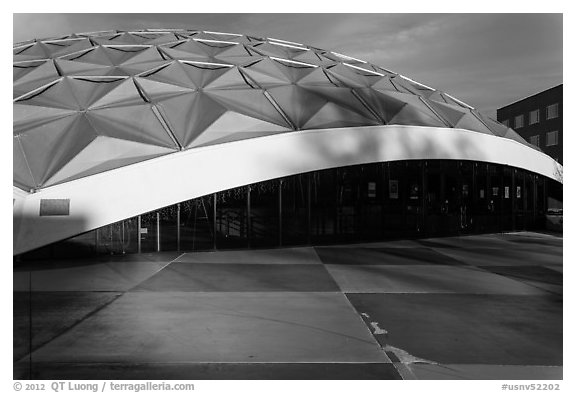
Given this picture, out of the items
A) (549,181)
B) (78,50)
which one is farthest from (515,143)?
(78,50)

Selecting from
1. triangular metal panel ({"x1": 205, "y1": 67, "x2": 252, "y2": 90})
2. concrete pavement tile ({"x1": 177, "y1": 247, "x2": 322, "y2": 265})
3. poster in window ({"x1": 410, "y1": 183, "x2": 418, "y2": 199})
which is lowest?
concrete pavement tile ({"x1": 177, "y1": 247, "x2": 322, "y2": 265})

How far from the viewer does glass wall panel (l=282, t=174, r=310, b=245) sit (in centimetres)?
1636

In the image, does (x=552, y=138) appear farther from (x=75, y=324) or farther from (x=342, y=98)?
(x=75, y=324)

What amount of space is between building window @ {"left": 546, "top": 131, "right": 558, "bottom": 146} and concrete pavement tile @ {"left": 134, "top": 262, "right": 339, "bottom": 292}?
51436 mm

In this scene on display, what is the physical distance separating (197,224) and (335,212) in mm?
5013

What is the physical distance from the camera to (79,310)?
802 cm

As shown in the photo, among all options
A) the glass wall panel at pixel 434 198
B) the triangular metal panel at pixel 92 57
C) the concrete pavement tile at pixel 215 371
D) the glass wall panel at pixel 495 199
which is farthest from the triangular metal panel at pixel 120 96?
the glass wall panel at pixel 495 199

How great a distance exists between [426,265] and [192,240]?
23.2ft

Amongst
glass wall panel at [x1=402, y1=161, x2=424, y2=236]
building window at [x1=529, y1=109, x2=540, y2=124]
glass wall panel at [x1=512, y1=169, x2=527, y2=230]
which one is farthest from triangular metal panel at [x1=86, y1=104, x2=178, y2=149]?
building window at [x1=529, y1=109, x2=540, y2=124]

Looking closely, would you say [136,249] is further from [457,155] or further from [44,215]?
[457,155]

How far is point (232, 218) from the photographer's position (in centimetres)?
1581

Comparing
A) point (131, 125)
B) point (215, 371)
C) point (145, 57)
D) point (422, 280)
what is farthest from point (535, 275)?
point (145, 57)

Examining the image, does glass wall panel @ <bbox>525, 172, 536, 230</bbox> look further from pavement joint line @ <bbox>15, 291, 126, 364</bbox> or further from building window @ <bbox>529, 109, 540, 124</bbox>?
building window @ <bbox>529, 109, 540, 124</bbox>

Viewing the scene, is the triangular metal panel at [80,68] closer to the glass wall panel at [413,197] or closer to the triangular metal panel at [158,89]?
the triangular metal panel at [158,89]
